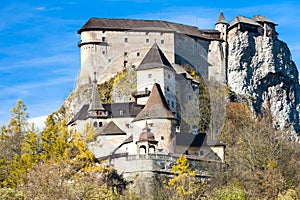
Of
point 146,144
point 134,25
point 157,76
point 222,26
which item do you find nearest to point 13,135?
point 146,144

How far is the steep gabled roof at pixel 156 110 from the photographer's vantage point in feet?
165

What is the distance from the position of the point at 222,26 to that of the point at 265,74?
8104 mm

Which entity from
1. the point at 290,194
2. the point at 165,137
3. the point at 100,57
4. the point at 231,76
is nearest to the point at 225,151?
the point at 165,137

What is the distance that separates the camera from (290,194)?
37.9 m

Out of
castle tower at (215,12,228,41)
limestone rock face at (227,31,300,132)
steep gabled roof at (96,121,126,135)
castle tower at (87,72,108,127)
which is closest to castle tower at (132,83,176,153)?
steep gabled roof at (96,121,126,135)

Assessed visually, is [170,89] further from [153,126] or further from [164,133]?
[164,133]

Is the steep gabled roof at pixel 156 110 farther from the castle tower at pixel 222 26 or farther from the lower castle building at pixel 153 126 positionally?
the castle tower at pixel 222 26

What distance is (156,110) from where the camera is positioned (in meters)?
51.0

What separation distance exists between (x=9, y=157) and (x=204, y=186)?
14.0 meters

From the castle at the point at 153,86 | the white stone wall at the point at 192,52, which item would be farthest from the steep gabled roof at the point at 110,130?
the white stone wall at the point at 192,52

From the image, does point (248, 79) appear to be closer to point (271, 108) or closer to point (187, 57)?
point (271, 108)

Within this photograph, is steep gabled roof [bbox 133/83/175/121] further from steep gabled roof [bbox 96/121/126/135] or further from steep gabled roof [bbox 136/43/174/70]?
steep gabled roof [bbox 136/43/174/70]

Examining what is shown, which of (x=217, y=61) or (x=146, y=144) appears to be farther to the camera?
(x=217, y=61)

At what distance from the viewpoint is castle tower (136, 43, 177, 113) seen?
60.0m
